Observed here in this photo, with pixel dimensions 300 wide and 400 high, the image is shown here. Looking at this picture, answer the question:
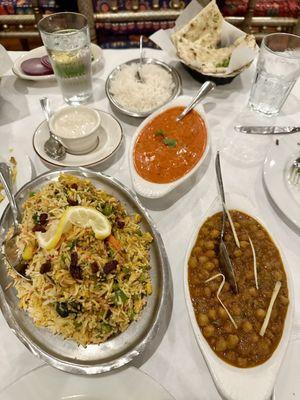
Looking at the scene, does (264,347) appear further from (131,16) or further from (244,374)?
(131,16)

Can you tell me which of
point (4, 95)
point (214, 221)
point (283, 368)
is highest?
point (4, 95)

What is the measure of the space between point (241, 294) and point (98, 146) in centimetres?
106

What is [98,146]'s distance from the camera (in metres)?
1.77

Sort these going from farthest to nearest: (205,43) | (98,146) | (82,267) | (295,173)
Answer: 1. (205,43)
2. (98,146)
3. (295,173)
4. (82,267)

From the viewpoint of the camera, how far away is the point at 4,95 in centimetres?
208

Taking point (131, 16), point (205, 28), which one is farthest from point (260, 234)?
point (131, 16)

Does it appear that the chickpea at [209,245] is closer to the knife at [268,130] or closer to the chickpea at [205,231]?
the chickpea at [205,231]

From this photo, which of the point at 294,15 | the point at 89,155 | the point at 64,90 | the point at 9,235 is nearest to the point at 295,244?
the point at 89,155

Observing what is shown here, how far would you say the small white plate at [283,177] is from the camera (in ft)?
4.65

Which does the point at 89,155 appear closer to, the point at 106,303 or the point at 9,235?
the point at 9,235

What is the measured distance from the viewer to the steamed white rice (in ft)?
6.38

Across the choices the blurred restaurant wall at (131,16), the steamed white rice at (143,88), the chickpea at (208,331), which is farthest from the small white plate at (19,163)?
the blurred restaurant wall at (131,16)

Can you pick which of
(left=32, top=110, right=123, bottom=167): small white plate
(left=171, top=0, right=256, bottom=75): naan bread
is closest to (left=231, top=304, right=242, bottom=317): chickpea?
(left=32, top=110, right=123, bottom=167): small white plate

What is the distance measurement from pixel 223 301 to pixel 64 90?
158cm
